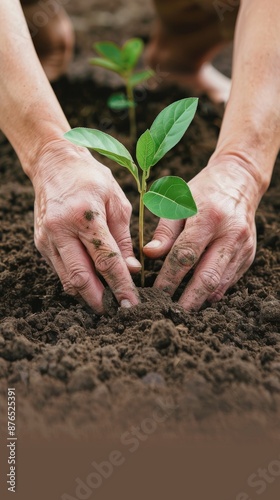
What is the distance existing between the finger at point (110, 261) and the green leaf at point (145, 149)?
18cm

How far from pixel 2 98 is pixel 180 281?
27.2 inches

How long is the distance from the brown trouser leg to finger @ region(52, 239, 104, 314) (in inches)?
76.1

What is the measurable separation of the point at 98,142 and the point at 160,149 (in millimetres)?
161

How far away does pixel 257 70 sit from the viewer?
66.7 inches

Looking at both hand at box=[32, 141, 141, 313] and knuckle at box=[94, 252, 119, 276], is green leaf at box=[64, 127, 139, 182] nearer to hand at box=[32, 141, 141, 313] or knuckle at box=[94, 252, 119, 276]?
hand at box=[32, 141, 141, 313]

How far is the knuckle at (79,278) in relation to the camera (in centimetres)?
145

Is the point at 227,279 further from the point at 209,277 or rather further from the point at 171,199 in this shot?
the point at 171,199

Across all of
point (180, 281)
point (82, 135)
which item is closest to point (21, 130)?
point (82, 135)

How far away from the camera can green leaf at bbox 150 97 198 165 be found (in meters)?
1.43

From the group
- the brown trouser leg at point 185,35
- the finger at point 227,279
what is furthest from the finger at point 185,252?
the brown trouser leg at point 185,35

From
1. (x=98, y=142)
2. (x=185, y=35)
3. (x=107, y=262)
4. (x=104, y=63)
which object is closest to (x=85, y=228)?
(x=107, y=262)

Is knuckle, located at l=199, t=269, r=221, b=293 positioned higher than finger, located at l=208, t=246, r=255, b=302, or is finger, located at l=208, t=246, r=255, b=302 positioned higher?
knuckle, located at l=199, t=269, r=221, b=293

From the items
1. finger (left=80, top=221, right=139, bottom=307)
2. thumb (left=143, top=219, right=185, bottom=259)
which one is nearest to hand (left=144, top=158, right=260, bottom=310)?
thumb (left=143, top=219, right=185, bottom=259)

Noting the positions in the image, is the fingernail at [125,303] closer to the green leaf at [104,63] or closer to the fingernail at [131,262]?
the fingernail at [131,262]
